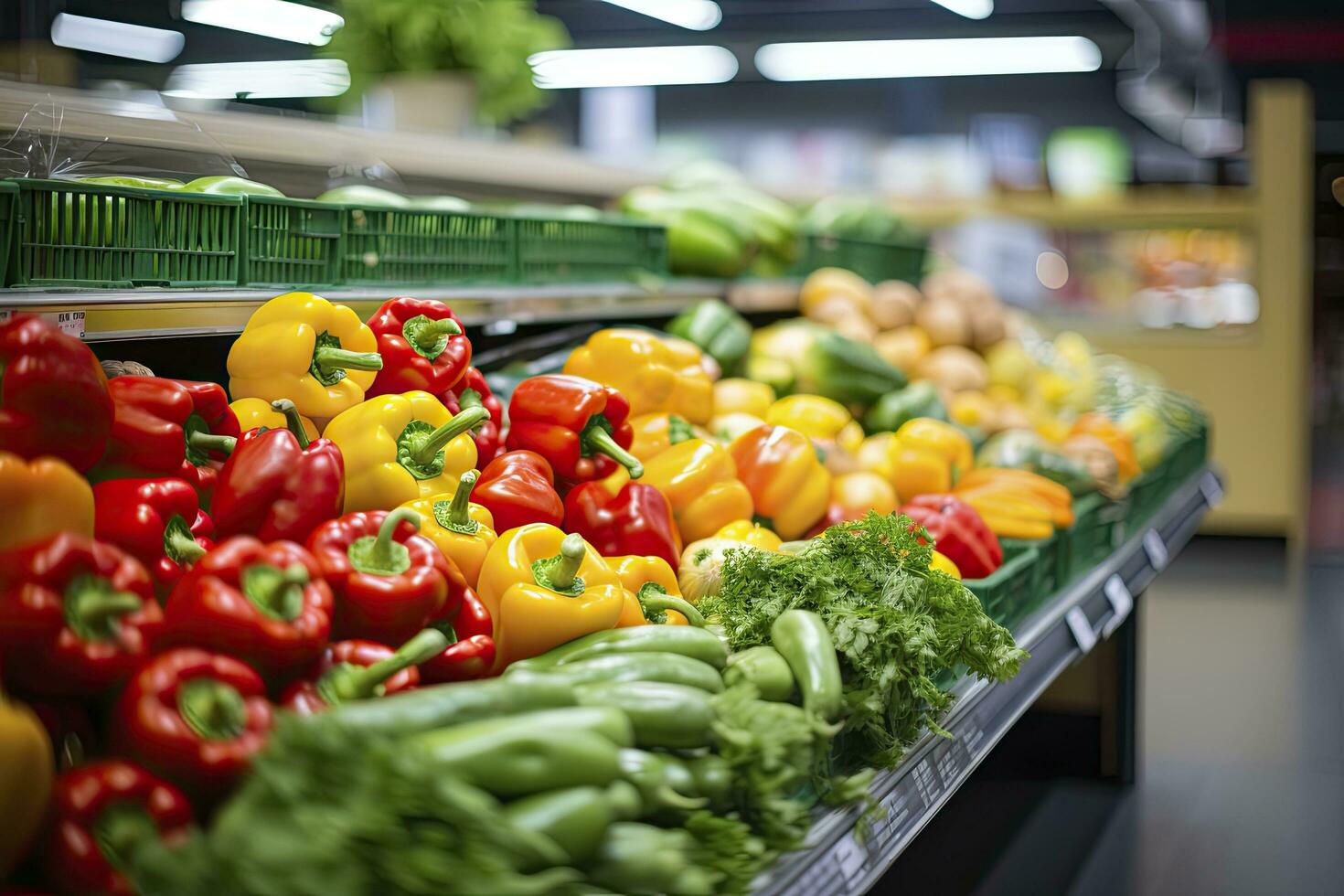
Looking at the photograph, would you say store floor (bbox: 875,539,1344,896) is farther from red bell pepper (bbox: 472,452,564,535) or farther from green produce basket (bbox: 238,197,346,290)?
green produce basket (bbox: 238,197,346,290)

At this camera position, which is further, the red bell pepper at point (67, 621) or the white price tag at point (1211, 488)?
the white price tag at point (1211, 488)

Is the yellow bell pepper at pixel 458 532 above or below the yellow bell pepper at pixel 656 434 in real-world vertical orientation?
below

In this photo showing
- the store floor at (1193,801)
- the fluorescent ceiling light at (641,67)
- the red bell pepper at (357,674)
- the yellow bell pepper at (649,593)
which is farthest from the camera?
the fluorescent ceiling light at (641,67)

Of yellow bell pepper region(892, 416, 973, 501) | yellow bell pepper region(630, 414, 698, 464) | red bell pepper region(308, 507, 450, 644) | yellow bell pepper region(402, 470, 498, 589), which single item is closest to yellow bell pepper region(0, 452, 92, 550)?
red bell pepper region(308, 507, 450, 644)

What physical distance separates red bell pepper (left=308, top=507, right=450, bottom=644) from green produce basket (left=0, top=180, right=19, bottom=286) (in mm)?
506

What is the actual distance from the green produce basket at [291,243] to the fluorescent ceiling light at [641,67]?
9.76 m

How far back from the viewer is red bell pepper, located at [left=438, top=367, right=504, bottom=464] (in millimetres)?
2111

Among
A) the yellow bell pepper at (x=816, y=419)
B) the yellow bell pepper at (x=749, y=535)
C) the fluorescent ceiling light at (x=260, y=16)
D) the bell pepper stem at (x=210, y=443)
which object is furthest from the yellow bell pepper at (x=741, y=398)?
the fluorescent ceiling light at (x=260, y=16)

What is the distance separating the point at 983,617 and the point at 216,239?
122 centimetres

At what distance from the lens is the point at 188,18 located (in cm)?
933

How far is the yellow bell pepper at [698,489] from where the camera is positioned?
2.39 meters

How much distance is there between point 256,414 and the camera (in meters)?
1.85

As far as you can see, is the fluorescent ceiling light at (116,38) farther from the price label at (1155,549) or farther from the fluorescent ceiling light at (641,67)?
the price label at (1155,549)

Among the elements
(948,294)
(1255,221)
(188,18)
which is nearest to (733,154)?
(188,18)
